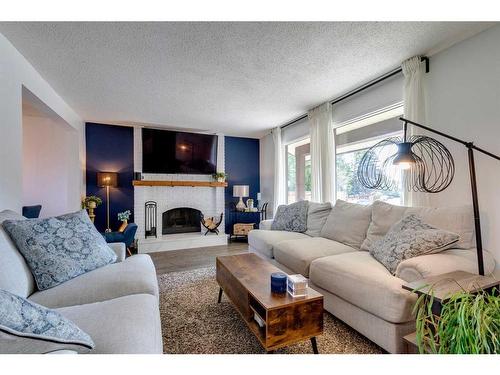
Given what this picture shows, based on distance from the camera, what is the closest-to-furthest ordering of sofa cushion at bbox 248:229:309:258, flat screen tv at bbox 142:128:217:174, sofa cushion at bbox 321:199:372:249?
sofa cushion at bbox 321:199:372:249 < sofa cushion at bbox 248:229:309:258 < flat screen tv at bbox 142:128:217:174

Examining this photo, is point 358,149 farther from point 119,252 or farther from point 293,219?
point 119,252

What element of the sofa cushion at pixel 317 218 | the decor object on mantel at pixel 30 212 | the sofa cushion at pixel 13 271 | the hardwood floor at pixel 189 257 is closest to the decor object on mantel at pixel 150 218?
the hardwood floor at pixel 189 257

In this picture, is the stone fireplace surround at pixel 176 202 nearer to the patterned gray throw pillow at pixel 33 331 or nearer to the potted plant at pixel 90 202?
the potted plant at pixel 90 202

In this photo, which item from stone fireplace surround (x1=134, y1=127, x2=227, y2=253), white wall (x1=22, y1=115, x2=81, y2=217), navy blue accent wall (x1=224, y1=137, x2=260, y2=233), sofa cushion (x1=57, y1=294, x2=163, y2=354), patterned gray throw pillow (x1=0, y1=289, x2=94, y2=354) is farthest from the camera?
navy blue accent wall (x1=224, y1=137, x2=260, y2=233)

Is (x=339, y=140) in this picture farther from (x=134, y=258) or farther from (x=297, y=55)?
(x=134, y=258)

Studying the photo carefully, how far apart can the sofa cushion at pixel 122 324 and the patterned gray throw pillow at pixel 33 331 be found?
0.16m

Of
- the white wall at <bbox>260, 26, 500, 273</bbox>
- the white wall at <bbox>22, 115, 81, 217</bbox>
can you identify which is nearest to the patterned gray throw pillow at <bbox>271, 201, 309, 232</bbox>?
the white wall at <bbox>260, 26, 500, 273</bbox>

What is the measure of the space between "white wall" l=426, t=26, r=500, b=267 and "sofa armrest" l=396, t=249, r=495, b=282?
0.37m

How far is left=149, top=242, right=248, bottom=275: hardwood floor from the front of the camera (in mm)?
3377

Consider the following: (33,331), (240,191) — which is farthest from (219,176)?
(33,331)

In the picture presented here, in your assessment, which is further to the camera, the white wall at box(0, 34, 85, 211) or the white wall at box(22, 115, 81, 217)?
the white wall at box(22, 115, 81, 217)

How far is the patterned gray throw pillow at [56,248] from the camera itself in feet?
4.75

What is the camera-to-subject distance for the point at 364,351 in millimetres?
1532

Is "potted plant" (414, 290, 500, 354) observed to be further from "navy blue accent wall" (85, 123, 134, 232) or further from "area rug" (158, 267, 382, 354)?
"navy blue accent wall" (85, 123, 134, 232)
